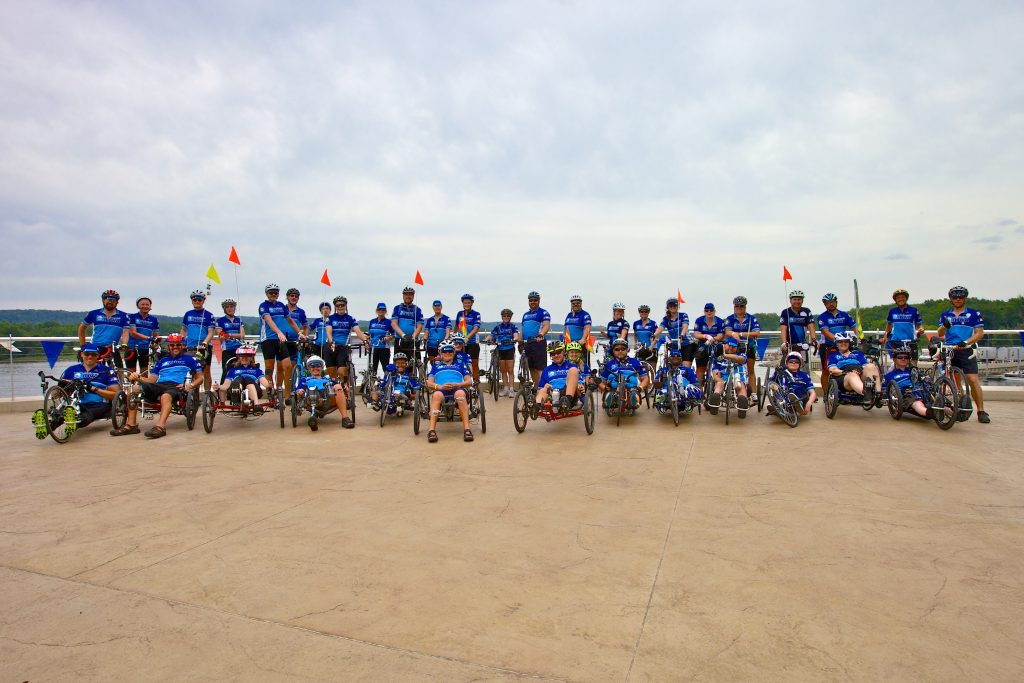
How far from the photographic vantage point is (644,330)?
1060 centimetres

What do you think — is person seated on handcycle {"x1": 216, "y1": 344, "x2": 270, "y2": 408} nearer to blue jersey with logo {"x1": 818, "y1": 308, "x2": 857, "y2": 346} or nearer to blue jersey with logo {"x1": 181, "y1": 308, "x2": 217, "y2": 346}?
blue jersey with logo {"x1": 181, "y1": 308, "x2": 217, "y2": 346}

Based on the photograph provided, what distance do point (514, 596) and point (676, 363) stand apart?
6.13 metres

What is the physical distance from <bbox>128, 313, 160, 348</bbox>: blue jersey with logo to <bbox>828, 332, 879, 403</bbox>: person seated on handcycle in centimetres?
976

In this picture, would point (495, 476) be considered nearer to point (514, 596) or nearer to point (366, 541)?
point (366, 541)

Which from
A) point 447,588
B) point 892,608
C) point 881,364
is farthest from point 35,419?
point 881,364

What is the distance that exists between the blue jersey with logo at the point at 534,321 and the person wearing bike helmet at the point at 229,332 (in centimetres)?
468

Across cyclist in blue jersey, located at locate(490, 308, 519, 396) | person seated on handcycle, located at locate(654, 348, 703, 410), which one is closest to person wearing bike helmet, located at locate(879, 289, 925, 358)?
person seated on handcycle, located at locate(654, 348, 703, 410)

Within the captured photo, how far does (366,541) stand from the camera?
355 centimetres

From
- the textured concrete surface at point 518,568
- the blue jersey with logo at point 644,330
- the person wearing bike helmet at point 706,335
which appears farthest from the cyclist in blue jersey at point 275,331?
the person wearing bike helmet at point 706,335

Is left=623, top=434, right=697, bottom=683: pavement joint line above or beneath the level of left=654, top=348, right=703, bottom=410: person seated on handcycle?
beneath

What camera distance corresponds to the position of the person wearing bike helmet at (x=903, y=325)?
854 centimetres

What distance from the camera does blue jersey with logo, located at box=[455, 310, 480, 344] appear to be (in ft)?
36.0

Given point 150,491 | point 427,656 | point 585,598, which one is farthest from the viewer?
point 150,491

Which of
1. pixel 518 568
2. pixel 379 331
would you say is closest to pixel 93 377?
pixel 379 331
